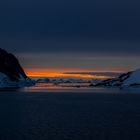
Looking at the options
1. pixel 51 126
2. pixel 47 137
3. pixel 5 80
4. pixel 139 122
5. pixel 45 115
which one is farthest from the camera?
pixel 5 80

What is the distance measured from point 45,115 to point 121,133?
1626 cm

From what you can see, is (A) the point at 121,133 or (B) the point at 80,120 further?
(B) the point at 80,120

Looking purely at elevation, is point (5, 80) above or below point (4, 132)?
above

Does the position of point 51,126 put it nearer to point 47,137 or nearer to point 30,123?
point 30,123

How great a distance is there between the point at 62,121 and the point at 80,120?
83.0 inches

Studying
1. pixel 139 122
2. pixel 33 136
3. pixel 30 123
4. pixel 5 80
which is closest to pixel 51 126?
pixel 30 123

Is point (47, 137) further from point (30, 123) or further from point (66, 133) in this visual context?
point (30, 123)

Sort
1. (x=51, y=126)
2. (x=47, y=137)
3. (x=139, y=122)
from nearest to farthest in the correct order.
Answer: (x=47, y=137) → (x=51, y=126) → (x=139, y=122)

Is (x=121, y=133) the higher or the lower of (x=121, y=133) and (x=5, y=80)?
the lower

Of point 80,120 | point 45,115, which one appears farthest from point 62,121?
point 45,115

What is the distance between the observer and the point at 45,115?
51562 mm

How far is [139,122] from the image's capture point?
4434cm

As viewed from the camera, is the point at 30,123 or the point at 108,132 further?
the point at 30,123

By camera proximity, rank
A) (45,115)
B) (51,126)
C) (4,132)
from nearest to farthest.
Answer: (4,132) < (51,126) < (45,115)
